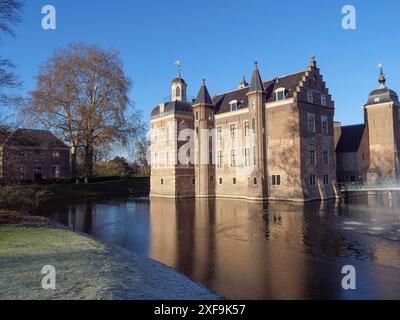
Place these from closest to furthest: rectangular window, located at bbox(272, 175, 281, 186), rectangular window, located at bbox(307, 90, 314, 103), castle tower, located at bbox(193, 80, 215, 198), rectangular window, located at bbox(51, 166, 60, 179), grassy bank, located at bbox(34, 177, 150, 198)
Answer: rectangular window, located at bbox(272, 175, 281, 186) < rectangular window, located at bbox(307, 90, 314, 103) < castle tower, located at bbox(193, 80, 215, 198) < grassy bank, located at bbox(34, 177, 150, 198) < rectangular window, located at bbox(51, 166, 60, 179)

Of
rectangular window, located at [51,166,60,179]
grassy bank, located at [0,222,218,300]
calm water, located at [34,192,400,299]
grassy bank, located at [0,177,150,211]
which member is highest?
rectangular window, located at [51,166,60,179]

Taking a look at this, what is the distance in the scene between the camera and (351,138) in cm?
5012

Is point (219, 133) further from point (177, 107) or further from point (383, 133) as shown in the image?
point (383, 133)

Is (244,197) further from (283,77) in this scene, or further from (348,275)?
(348,275)

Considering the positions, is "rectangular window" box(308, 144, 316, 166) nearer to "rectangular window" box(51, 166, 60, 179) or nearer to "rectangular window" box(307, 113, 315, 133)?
"rectangular window" box(307, 113, 315, 133)

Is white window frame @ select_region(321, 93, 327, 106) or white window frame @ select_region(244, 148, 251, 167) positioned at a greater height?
white window frame @ select_region(321, 93, 327, 106)

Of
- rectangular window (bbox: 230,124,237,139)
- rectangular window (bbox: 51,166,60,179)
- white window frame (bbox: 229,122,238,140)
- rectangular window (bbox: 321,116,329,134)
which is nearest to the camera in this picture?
rectangular window (bbox: 321,116,329,134)

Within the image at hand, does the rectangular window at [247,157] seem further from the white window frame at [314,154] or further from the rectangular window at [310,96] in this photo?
the rectangular window at [310,96]

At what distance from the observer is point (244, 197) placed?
36.9m

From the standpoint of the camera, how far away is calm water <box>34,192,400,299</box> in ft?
28.6

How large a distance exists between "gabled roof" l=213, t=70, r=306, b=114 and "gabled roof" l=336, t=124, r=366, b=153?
19116 millimetres

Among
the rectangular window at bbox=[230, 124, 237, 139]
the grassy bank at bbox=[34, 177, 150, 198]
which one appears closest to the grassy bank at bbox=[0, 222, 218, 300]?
the grassy bank at bbox=[34, 177, 150, 198]

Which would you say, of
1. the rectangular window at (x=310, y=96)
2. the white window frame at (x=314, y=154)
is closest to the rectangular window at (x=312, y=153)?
the white window frame at (x=314, y=154)

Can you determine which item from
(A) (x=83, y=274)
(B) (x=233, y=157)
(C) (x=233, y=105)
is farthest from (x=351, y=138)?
(A) (x=83, y=274)
